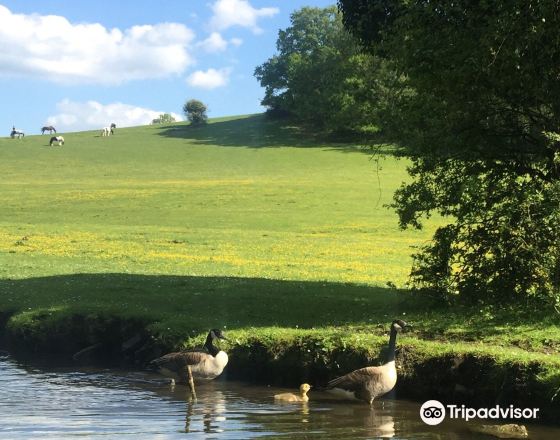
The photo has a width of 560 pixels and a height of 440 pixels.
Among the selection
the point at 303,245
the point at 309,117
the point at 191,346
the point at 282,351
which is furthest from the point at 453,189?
the point at 309,117

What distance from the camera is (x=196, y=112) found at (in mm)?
136250

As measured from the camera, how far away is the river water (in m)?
12.1

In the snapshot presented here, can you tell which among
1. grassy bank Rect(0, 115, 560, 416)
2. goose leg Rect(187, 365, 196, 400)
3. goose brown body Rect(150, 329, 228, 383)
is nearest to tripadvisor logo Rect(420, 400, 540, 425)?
grassy bank Rect(0, 115, 560, 416)

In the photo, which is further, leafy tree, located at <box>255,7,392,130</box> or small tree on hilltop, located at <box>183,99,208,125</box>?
small tree on hilltop, located at <box>183,99,208,125</box>

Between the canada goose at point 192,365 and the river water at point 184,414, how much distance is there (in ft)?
0.98

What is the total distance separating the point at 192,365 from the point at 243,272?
43.7 ft

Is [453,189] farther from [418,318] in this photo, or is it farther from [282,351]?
[282,351]

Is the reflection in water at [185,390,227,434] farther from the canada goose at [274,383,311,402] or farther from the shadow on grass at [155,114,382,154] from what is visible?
the shadow on grass at [155,114,382,154]

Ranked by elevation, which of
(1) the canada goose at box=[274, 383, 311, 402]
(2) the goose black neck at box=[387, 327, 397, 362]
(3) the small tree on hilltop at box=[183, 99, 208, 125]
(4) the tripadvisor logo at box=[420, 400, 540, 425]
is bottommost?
(4) the tripadvisor logo at box=[420, 400, 540, 425]

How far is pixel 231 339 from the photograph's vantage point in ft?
55.2

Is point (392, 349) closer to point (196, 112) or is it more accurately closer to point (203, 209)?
point (203, 209)

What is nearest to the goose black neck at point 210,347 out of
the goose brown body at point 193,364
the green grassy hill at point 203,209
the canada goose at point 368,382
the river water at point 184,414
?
the goose brown body at point 193,364

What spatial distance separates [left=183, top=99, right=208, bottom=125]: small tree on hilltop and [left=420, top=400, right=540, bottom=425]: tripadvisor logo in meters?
126

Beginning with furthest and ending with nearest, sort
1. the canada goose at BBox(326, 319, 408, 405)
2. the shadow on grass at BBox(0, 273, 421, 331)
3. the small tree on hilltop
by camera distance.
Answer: the small tree on hilltop
the shadow on grass at BBox(0, 273, 421, 331)
the canada goose at BBox(326, 319, 408, 405)
